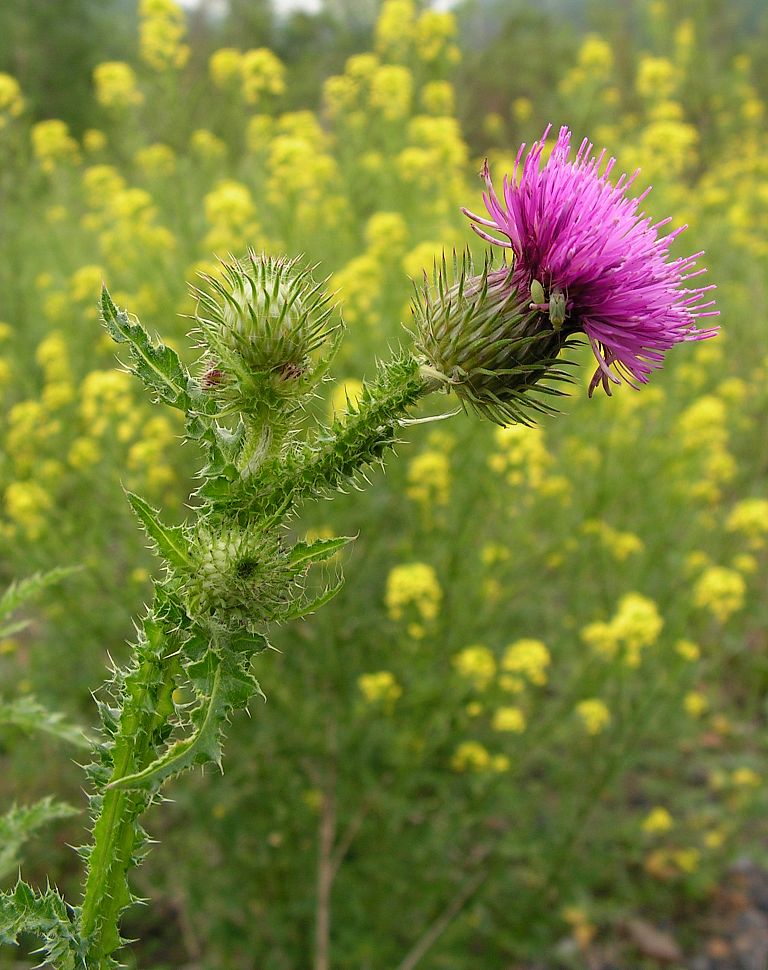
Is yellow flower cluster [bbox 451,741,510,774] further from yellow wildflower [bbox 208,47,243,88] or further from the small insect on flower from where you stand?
yellow wildflower [bbox 208,47,243,88]

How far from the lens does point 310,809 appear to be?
11.4 ft

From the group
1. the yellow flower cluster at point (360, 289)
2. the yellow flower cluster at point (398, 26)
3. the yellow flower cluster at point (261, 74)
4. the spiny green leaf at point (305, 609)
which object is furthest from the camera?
the yellow flower cluster at point (398, 26)

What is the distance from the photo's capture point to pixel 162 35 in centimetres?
555

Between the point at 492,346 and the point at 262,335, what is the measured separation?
40cm

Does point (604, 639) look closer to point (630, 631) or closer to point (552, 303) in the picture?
point (630, 631)

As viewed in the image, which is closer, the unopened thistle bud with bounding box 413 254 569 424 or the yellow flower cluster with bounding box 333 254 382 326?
the unopened thistle bud with bounding box 413 254 569 424

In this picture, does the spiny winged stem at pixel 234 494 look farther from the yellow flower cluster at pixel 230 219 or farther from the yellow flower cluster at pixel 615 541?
the yellow flower cluster at pixel 230 219

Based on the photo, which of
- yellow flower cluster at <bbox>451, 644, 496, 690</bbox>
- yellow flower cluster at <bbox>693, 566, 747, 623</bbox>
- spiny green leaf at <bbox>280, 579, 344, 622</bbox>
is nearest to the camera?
spiny green leaf at <bbox>280, 579, 344, 622</bbox>

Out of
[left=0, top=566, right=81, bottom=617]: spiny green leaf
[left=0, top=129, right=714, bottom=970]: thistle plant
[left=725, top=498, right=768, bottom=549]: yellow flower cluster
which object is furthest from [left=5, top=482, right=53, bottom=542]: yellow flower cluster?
[left=725, top=498, right=768, bottom=549]: yellow flower cluster

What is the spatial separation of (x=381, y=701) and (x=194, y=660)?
7.66 feet

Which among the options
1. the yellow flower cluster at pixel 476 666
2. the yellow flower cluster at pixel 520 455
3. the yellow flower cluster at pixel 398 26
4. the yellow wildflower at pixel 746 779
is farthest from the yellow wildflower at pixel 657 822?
the yellow flower cluster at pixel 398 26

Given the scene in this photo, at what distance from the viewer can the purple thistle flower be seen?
148 cm

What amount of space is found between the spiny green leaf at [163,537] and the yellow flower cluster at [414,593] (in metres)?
2.13

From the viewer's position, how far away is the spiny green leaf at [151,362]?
1320 mm
